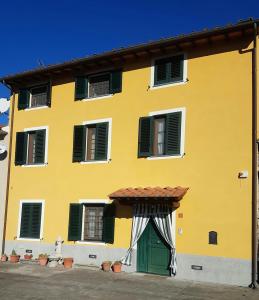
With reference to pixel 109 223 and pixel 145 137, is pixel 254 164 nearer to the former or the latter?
pixel 145 137

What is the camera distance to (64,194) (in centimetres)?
1686

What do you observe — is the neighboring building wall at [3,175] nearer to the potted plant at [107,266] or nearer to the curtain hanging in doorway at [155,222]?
the potted plant at [107,266]

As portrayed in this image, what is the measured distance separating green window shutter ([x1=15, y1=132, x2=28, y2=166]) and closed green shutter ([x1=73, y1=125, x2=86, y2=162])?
2607 mm

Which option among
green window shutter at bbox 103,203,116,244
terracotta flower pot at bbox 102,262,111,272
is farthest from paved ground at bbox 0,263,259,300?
green window shutter at bbox 103,203,116,244

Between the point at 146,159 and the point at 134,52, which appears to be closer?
the point at 146,159

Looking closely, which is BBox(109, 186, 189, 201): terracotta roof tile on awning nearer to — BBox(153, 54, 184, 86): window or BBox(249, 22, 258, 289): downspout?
BBox(249, 22, 258, 289): downspout

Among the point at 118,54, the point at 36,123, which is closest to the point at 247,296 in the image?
the point at 118,54

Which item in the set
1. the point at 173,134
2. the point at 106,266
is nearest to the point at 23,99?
the point at 173,134

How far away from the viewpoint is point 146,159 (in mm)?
15094

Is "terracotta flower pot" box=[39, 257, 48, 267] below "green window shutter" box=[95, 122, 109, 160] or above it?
below

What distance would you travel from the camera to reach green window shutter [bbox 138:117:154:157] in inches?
592

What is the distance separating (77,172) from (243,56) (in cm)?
703

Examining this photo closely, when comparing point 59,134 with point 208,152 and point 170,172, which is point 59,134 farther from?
point 208,152

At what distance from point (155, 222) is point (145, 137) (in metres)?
2.79
